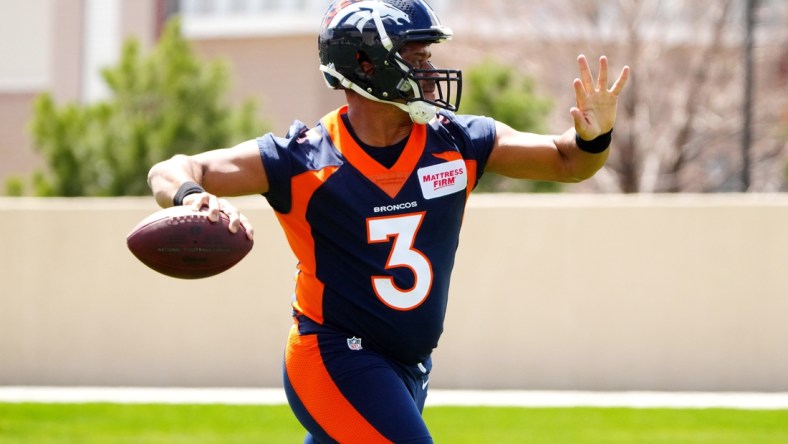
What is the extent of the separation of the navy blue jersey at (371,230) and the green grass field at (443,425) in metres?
4.09

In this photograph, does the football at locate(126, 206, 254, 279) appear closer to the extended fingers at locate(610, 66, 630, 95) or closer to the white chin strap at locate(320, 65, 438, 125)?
the white chin strap at locate(320, 65, 438, 125)

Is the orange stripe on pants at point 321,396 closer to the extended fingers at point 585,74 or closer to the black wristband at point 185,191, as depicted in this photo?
the black wristband at point 185,191

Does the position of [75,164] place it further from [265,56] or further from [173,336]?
[265,56]

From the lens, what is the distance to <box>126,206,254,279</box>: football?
377 centimetres

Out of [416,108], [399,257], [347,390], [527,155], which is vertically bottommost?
[347,390]

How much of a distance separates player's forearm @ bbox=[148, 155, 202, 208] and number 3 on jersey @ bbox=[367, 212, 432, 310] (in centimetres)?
62

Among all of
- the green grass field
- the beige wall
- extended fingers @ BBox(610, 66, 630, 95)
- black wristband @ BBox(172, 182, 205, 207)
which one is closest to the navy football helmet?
extended fingers @ BBox(610, 66, 630, 95)

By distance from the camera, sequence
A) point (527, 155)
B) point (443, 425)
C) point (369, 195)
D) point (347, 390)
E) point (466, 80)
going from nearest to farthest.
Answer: point (347, 390), point (369, 195), point (527, 155), point (443, 425), point (466, 80)

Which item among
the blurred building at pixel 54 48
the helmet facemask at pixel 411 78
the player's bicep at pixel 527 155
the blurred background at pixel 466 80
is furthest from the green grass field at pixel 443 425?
the blurred building at pixel 54 48

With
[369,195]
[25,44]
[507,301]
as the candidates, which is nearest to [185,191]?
[369,195]

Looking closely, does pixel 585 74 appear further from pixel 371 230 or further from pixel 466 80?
pixel 466 80

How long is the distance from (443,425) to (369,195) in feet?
16.1

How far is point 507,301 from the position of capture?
35.4ft

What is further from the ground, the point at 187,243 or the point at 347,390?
the point at 187,243
